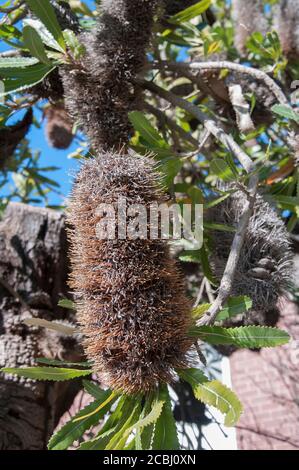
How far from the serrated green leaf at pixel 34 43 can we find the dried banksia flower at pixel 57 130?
75.5 inches

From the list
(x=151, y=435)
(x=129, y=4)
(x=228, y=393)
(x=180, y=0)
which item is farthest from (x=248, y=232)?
(x=180, y=0)

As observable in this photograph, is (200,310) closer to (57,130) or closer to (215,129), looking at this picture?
(215,129)

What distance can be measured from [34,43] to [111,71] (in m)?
0.29

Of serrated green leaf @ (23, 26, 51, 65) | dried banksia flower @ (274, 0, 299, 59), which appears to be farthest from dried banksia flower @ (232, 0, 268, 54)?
serrated green leaf @ (23, 26, 51, 65)

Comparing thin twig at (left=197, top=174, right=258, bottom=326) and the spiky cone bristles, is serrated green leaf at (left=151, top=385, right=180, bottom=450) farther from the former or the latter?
thin twig at (left=197, top=174, right=258, bottom=326)

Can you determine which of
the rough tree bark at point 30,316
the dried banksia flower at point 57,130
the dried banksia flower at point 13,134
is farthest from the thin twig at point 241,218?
the dried banksia flower at point 57,130

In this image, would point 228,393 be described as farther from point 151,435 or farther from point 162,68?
point 162,68

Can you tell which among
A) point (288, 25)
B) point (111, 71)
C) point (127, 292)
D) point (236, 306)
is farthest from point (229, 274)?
point (288, 25)

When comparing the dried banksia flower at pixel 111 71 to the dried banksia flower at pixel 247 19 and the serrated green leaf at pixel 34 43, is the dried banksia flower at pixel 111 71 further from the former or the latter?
the dried banksia flower at pixel 247 19

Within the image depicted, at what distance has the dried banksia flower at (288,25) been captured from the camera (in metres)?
2.82

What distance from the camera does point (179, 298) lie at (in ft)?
4.27

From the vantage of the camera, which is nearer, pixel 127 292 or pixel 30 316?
pixel 127 292

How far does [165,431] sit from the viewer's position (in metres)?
1.28
